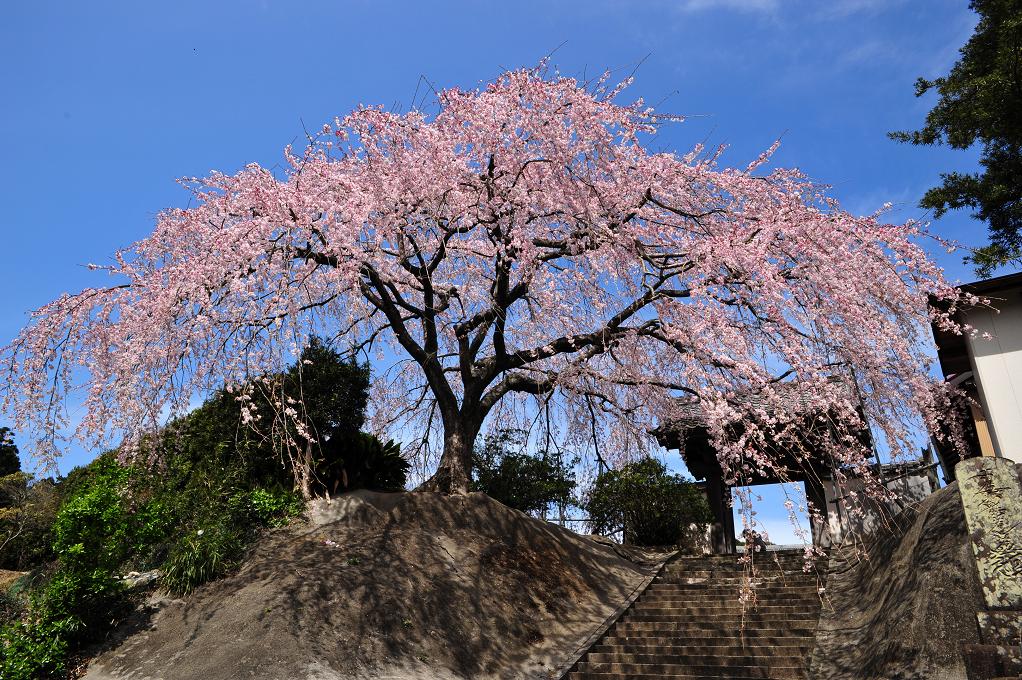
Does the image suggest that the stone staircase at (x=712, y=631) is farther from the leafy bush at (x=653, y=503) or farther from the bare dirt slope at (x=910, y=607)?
the leafy bush at (x=653, y=503)

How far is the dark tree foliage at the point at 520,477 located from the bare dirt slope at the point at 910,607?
24.0ft

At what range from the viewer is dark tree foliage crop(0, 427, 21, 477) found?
2656 centimetres

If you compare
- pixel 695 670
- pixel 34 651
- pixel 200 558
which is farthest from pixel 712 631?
pixel 34 651

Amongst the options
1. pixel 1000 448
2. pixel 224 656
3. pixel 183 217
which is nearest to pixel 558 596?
pixel 224 656

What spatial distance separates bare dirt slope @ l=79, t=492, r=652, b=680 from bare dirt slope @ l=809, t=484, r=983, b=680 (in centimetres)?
431

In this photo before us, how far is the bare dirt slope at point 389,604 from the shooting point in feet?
33.8

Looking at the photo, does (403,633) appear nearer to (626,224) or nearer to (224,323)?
(224,323)

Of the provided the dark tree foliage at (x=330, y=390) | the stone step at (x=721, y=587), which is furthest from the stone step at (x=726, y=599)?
the dark tree foliage at (x=330, y=390)

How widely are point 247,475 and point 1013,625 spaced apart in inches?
482

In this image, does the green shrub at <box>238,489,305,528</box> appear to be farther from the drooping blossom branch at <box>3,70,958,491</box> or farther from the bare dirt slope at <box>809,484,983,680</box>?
the bare dirt slope at <box>809,484,983,680</box>

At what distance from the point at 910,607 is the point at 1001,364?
209 inches

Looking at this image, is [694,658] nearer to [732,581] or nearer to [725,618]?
[725,618]

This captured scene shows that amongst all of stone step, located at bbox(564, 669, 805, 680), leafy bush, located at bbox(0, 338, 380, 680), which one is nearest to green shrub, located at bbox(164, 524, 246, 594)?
leafy bush, located at bbox(0, 338, 380, 680)

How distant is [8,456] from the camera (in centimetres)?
2684
